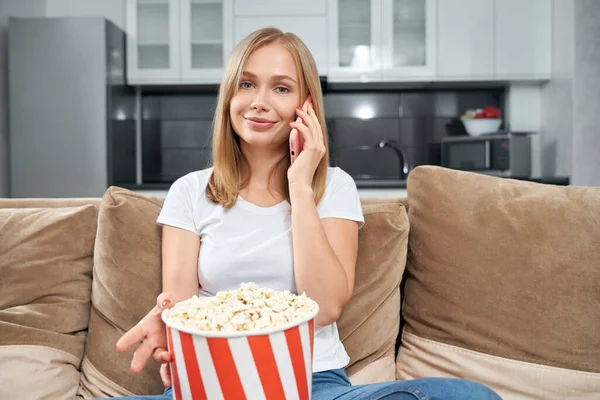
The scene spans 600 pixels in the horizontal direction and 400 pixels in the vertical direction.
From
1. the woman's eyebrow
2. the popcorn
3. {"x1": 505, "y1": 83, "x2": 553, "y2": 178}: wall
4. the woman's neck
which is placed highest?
{"x1": 505, "y1": 83, "x2": 553, "y2": 178}: wall

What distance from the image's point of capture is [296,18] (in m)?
4.03

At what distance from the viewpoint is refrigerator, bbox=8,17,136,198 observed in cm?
376

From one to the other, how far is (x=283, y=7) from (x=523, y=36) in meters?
1.63

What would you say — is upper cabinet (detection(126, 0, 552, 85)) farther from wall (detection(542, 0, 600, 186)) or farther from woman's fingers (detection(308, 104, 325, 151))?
woman's fingers (detection(308, 104, 325, 151))

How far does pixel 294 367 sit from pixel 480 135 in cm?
345

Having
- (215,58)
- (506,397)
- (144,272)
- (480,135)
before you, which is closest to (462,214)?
(506,397)

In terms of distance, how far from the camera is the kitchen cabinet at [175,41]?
4078mm

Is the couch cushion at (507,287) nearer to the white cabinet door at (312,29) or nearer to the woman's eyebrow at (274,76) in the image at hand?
the woman's eyebrow at (274,76)

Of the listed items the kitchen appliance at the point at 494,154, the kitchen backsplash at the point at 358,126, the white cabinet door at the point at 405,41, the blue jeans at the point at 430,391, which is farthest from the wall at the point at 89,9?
the blue jeans at the point at 430,391

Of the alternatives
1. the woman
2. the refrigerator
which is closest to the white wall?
the refrigerator

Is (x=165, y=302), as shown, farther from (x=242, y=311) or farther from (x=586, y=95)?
(x=586, y=95)

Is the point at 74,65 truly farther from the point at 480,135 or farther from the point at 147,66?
the point at 480,135

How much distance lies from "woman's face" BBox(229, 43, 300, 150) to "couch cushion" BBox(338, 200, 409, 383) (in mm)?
324

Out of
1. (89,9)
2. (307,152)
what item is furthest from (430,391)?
(89,9)
